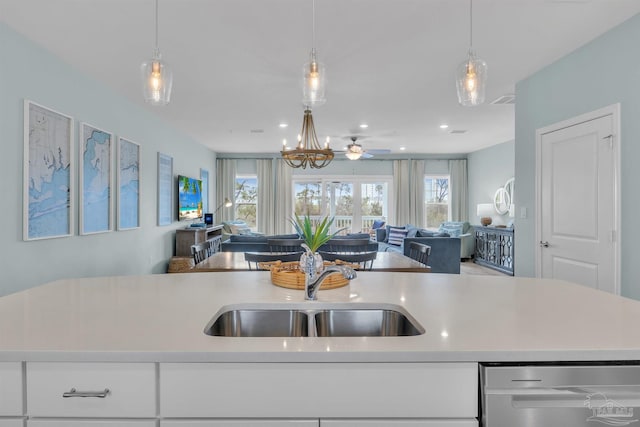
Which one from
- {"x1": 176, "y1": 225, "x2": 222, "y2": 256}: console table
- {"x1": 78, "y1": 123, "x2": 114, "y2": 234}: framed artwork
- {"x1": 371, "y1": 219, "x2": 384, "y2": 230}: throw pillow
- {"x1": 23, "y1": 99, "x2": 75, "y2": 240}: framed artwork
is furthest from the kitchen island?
{"x1": 371, "y1": 219, "x2": 384, "y2": 230}: throw pillow

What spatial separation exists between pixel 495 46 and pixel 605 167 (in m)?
1.25

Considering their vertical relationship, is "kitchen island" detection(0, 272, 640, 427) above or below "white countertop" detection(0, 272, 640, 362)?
below

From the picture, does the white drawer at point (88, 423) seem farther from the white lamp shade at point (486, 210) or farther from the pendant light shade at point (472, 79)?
the white lamp shade at point (486, 210)

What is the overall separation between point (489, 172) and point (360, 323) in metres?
7.27

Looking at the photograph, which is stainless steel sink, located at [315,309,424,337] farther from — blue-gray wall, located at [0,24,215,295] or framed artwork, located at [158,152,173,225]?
framed artwork, located at [158,152,173,225]

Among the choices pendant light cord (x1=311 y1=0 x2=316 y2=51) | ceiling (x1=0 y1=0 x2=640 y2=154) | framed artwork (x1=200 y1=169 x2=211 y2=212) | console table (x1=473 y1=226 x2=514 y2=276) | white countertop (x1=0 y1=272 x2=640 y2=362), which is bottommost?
console table (x1=473 y1=226 x2=514 y2=276)

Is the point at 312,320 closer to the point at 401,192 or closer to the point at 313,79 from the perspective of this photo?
the point at 313,79

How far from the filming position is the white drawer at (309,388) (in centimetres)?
98

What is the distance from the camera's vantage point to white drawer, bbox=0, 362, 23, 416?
0.97 m

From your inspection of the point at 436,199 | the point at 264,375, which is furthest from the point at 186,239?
the point at 436,199

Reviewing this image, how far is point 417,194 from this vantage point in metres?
8.71

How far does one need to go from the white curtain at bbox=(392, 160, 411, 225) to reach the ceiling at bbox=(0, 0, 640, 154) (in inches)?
156

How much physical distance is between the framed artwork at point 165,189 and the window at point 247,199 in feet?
9.80

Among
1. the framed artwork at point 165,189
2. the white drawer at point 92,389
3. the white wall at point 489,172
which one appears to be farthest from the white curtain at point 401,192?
the white drawer at point 92,389
